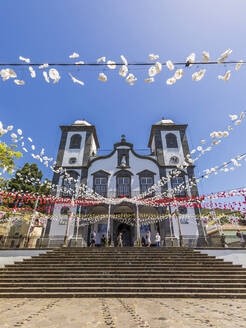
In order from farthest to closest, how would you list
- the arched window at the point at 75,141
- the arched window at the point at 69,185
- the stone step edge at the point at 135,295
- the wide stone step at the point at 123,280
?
the arched window at the point at 75,141 → the arched window at the point at 69,185 → the wide stone step at the point at 123,280 → the stone step edge at the point at 135,295

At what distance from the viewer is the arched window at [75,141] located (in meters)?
22.1

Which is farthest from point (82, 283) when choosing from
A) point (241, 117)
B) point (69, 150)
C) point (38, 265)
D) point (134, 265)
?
point (69, 150)

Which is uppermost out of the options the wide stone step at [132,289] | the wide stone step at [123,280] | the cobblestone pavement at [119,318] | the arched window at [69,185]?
the arched window at [69,185]

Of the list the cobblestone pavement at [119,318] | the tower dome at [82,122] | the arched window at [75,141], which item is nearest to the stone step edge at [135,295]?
the cobblestone pavement at [119,318]

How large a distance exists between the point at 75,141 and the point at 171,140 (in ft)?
39.4

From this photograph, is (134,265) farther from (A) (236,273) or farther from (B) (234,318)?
(B) (234,318)

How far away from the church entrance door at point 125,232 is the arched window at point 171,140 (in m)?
10.6

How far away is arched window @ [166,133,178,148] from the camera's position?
2175 cm

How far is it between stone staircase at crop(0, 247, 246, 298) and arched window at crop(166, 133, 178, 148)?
14.1 meters

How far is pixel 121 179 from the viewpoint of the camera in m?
19.7

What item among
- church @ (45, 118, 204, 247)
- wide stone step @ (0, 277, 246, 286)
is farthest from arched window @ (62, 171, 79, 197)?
wide stone step @ (0, 277, 246, 286)

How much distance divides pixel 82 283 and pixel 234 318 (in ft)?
16.2

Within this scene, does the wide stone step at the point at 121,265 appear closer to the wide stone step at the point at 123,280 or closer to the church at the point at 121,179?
the wide stone step at the point at 123,280

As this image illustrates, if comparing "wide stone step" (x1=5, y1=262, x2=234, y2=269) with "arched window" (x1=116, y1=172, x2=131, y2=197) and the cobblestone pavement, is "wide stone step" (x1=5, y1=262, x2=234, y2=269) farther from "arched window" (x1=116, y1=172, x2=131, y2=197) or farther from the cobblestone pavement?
"arched window" (x1=116, y1=172, x2=131, y2=197)
